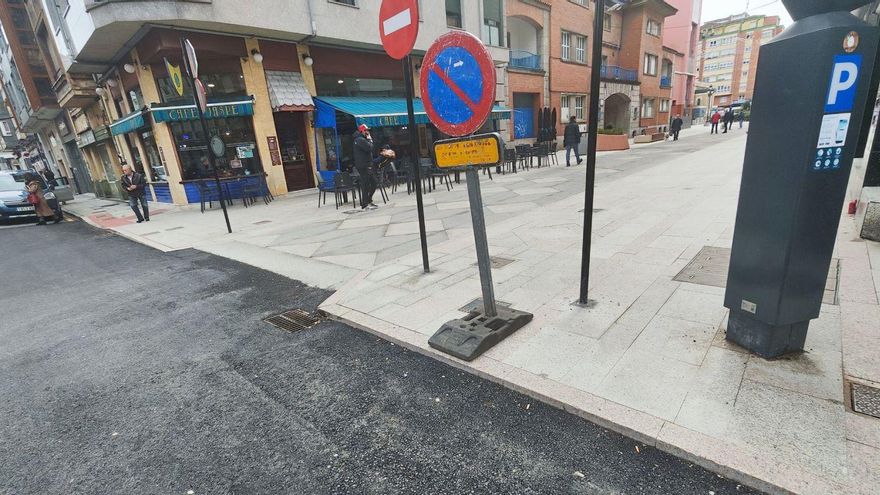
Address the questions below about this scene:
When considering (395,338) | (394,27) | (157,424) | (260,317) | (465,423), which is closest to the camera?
(465,423)

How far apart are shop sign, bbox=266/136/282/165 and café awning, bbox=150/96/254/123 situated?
1044 millimetres

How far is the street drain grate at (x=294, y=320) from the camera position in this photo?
4020mm

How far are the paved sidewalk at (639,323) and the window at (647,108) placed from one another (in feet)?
101

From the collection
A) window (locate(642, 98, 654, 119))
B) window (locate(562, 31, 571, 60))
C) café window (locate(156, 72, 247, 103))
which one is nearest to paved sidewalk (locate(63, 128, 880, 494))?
café window (locate(156, 72, 247, 103))

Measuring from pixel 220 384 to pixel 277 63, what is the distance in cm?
1353

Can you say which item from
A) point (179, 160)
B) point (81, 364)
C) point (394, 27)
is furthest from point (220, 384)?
point (179, 160)

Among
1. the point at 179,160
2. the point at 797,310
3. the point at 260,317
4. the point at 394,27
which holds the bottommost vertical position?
the point at 260,317

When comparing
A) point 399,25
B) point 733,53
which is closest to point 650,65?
point 399,25

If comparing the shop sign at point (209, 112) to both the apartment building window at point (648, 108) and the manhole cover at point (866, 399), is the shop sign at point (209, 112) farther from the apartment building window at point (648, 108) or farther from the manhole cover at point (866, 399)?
the apartment building window at point (648, 108)

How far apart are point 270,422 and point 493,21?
850 inches

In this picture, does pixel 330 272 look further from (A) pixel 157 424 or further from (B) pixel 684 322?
(B) pixel 684 322

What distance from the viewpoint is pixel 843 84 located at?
216 cm

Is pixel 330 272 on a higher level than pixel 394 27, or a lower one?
lower

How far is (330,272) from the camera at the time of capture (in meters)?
5.69
